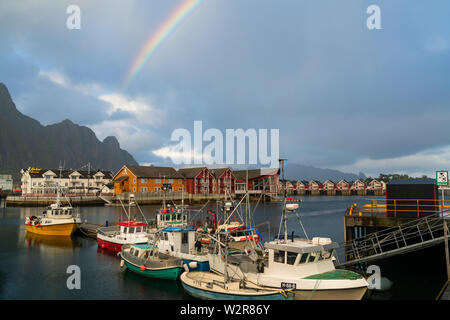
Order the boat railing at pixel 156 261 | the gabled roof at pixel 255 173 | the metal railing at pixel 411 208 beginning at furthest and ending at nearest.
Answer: the gabled roof at pixel 255 173
the metal railing at pixel 411 208
the boat railing at pixel 156 261

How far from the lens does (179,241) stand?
90.4 feet

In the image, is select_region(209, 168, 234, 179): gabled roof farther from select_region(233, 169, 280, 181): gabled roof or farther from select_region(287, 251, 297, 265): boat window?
select_region(287, 251, 297, 265): boat window

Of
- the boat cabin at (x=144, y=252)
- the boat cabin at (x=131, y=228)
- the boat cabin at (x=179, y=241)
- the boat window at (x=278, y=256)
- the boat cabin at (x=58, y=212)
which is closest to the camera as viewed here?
the boat window at (x=278, y=256)

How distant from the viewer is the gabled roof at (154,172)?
119000mm

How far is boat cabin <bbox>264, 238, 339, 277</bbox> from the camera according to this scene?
57.6 feet

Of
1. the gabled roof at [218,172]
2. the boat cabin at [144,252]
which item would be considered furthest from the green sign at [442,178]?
the gabled roof at [218,172]

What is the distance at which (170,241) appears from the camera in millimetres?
28016

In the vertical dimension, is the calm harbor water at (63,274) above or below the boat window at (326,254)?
below

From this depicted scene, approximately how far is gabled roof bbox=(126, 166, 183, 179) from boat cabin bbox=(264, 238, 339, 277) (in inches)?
3940

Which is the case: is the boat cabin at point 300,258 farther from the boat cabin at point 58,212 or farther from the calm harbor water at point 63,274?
the boat cabin at point 58,212

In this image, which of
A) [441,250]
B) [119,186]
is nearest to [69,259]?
[441,250]

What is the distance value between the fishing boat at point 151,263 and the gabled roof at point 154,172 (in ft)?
289

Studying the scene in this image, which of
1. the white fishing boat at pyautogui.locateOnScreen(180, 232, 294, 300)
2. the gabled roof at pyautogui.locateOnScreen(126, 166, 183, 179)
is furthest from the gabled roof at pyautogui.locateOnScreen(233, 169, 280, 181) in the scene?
the white fishing boat at pyautogui.locateOnScreen(180, 232, 294, 300)

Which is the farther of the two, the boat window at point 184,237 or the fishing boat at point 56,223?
the fishing boat at point 56,223
